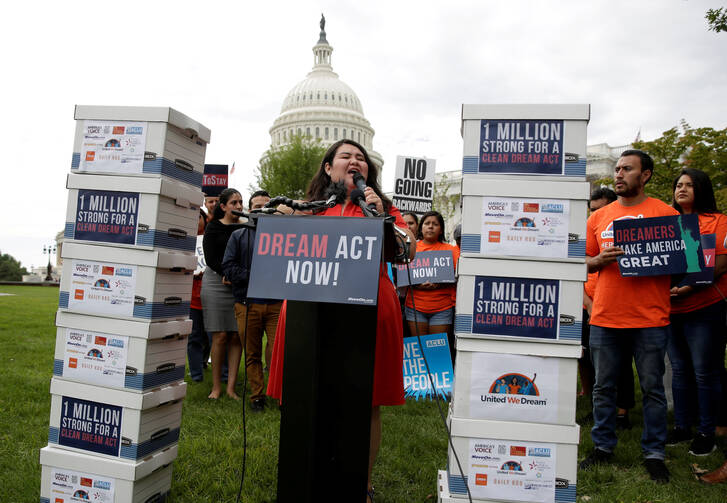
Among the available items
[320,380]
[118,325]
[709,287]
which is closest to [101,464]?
[118,325]

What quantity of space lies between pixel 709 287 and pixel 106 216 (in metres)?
4.88

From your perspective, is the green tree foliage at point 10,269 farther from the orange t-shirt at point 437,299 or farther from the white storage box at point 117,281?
the white storage box at point 117,281

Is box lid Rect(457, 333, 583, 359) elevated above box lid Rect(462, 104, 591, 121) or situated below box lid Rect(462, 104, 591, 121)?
below

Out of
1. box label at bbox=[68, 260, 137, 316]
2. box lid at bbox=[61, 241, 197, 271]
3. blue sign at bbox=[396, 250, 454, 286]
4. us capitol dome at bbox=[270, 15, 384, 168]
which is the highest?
us capitol dome at bbox=[270, 15, 384, 168]

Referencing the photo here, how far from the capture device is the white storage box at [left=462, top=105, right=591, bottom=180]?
2994 millimetres

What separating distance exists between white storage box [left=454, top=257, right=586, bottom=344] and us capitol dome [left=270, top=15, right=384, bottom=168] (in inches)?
3406

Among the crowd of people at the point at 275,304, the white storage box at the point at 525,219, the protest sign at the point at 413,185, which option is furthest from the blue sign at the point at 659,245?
the protest sign at the point at 413,185

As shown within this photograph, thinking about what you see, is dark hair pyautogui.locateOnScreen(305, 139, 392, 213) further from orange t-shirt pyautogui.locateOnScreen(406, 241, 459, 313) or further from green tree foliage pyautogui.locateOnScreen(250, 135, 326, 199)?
green tree foliage pyautogui.locateOnScreen(250, 135, 326, 199)

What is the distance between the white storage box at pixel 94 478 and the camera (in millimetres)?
3092

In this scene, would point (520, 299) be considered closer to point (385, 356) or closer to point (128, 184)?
point (385, 356)

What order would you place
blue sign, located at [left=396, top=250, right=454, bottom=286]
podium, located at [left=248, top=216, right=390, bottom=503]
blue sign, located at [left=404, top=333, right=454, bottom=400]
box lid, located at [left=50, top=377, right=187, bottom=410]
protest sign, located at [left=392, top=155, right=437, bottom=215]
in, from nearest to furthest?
1. podium, located at [left=248, top=216, right=390, bottom=503]
2. box lid, located at [left=50, top=377, right=187, bottom=410]
3. blue sign, located at [left=404, top=333, right=454, bottom=400]
4. blue sign, located at [left=396, top=250, right=454, bottom=286]
5. protest sign, located at [left=392, top=155, right=437, bottom=215]

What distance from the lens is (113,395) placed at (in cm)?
316

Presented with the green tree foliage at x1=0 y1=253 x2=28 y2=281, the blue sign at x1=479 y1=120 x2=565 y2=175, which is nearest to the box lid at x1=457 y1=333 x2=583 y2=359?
the blue sign at x1=479 y1=120 x2=565 y2=175

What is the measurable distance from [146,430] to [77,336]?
2.50 ft
